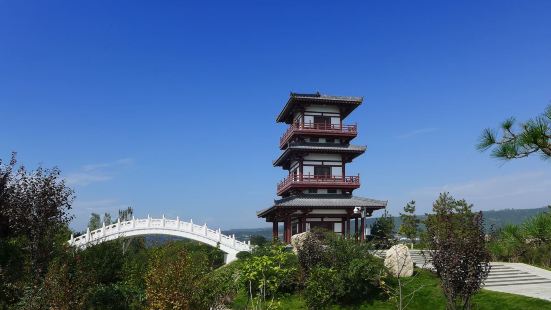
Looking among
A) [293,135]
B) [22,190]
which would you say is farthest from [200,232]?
[22,190]

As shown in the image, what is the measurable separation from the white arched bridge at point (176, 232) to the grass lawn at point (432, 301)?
54.3 feet

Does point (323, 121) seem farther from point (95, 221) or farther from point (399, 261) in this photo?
point (95, 221)

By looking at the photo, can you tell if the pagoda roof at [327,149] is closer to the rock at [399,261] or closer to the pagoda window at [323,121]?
the pagoda window at [323,121]

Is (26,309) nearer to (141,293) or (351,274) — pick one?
(141,293)

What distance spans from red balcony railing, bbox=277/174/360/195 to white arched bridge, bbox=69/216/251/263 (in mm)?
7629

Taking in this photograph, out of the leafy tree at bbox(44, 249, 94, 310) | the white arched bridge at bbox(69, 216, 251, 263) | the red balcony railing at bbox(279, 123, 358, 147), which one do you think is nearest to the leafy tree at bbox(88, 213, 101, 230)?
the white arched bridge at bbox(69, 216, 251, 263)

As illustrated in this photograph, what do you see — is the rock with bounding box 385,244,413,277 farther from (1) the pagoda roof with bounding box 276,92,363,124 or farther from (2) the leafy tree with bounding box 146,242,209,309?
(1) the pagoda roof with bounding box 276,92,363,124

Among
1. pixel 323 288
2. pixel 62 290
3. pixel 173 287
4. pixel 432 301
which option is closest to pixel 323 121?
pixel 323 288

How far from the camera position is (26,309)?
12.2 metres

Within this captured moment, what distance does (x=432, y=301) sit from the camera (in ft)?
58.1

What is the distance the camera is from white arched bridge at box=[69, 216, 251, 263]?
3750cm

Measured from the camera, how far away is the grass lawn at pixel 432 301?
16.0 metres

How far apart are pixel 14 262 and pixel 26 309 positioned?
29.9ft

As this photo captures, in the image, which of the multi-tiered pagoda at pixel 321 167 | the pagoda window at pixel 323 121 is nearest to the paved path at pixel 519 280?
the multi-tiered pagoda at pixel 321 167
